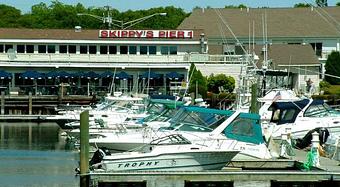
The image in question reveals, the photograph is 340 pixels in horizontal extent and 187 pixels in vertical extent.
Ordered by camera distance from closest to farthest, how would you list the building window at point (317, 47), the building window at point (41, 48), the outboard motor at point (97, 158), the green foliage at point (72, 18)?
the outboard motor at point (97, 158), the building window at point (41, 48), the building window at point (317, 47), the green foliage at point (72, 18)

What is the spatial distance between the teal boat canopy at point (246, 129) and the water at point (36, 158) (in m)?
6.94

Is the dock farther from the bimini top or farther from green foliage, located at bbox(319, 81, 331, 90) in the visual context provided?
green foliage, located at bbox(319, 81, 331, 90)

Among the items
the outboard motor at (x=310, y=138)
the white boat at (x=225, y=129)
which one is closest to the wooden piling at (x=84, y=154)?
the white boat at (x=225, y=129)

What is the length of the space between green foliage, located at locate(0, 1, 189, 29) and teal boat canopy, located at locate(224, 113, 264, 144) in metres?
117

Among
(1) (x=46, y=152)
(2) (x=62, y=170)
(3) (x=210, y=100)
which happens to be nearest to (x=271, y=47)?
(3) (x=210, y=100)

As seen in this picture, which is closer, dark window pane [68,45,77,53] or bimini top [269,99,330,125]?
bimini top [269,99,330,125]

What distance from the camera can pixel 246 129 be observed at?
107 feet

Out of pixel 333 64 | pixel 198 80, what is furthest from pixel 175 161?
pixel 333 64

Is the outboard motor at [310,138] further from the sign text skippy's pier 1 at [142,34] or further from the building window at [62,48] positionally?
the building window at [62,48]

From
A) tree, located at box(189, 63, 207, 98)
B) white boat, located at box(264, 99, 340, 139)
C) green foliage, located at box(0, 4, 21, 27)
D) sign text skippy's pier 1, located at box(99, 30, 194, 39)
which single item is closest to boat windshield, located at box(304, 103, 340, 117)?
white boat, located at box(264, 99, 340, 139)

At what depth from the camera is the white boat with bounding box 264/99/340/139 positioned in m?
40.4

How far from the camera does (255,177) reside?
27312 mm

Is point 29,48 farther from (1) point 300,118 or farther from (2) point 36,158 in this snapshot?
(1) point 300,118

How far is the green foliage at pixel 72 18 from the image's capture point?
6024 inches
